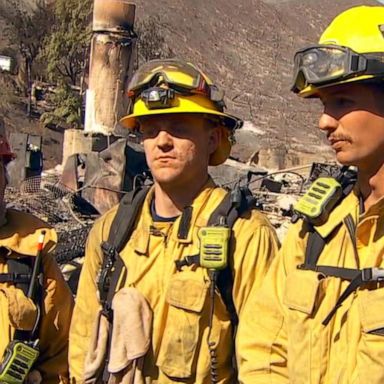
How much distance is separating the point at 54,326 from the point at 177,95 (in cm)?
111

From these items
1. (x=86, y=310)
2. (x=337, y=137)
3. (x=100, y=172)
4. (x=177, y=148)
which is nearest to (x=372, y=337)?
(x=337, y=137)

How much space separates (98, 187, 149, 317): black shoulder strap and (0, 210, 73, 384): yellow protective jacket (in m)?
0.31

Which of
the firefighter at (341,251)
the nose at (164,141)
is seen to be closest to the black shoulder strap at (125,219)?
the nose at (164,141)

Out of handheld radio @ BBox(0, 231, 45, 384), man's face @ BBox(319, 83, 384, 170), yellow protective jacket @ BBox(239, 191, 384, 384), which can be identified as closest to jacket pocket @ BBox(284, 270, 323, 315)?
yellow protective jacket @ BBox(239, 191, 384, 384)

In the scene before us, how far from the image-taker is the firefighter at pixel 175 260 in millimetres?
3129

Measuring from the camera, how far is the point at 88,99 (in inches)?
519

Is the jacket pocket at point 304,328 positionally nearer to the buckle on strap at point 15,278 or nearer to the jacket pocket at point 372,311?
the jacket pocket at point 372,311

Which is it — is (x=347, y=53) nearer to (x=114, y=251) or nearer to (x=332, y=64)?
(x=332, y=64)

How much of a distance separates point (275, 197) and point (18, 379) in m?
7.15

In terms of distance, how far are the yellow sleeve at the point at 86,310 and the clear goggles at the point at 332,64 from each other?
3.93ft

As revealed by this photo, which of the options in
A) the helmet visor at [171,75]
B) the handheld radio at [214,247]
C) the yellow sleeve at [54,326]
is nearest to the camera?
the handheld radio at [214,247]

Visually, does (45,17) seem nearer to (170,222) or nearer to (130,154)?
(130,154)

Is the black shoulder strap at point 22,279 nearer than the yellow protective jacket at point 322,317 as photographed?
No

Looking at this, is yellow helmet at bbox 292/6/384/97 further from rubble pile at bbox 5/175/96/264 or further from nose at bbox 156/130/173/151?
rubble pile at bbox 5/175/96/264
